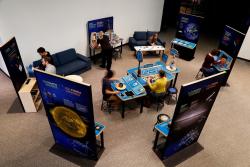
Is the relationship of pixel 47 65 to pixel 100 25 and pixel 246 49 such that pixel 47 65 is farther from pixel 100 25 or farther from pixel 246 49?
pixel 246 49

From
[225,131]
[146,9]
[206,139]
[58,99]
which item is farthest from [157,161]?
[146,9]

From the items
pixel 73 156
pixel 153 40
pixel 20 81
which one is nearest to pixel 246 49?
pixel 153 40

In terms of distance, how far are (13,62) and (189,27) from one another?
7461 mm

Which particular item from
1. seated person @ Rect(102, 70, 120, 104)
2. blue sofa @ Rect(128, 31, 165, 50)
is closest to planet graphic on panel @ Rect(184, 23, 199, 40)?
blue sofa @ Rect(128, 31, 165, 50)

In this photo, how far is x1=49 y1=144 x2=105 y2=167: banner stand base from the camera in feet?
16.0

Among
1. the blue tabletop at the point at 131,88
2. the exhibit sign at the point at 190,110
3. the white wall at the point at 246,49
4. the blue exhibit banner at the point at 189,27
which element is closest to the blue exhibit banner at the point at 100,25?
the blue exhibit banner at the point at 189,27

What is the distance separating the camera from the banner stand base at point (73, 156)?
4.89 metres

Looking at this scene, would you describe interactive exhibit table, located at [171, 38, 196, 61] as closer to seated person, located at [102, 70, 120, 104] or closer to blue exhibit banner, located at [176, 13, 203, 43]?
blue exhibit banner, located at [176, 13, 203, 43]

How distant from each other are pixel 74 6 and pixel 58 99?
5.01 metres

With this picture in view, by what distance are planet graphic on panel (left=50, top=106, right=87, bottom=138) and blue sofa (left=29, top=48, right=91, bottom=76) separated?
3.38 meters

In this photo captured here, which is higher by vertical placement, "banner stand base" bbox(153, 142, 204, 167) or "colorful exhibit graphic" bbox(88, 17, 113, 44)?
"colorful exhibit graphic" bbox(88, 17, 113, 44)

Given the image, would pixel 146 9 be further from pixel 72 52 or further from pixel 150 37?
pixel 72 52

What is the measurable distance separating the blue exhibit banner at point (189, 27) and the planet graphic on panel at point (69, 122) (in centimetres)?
726

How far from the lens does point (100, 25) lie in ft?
29.4
